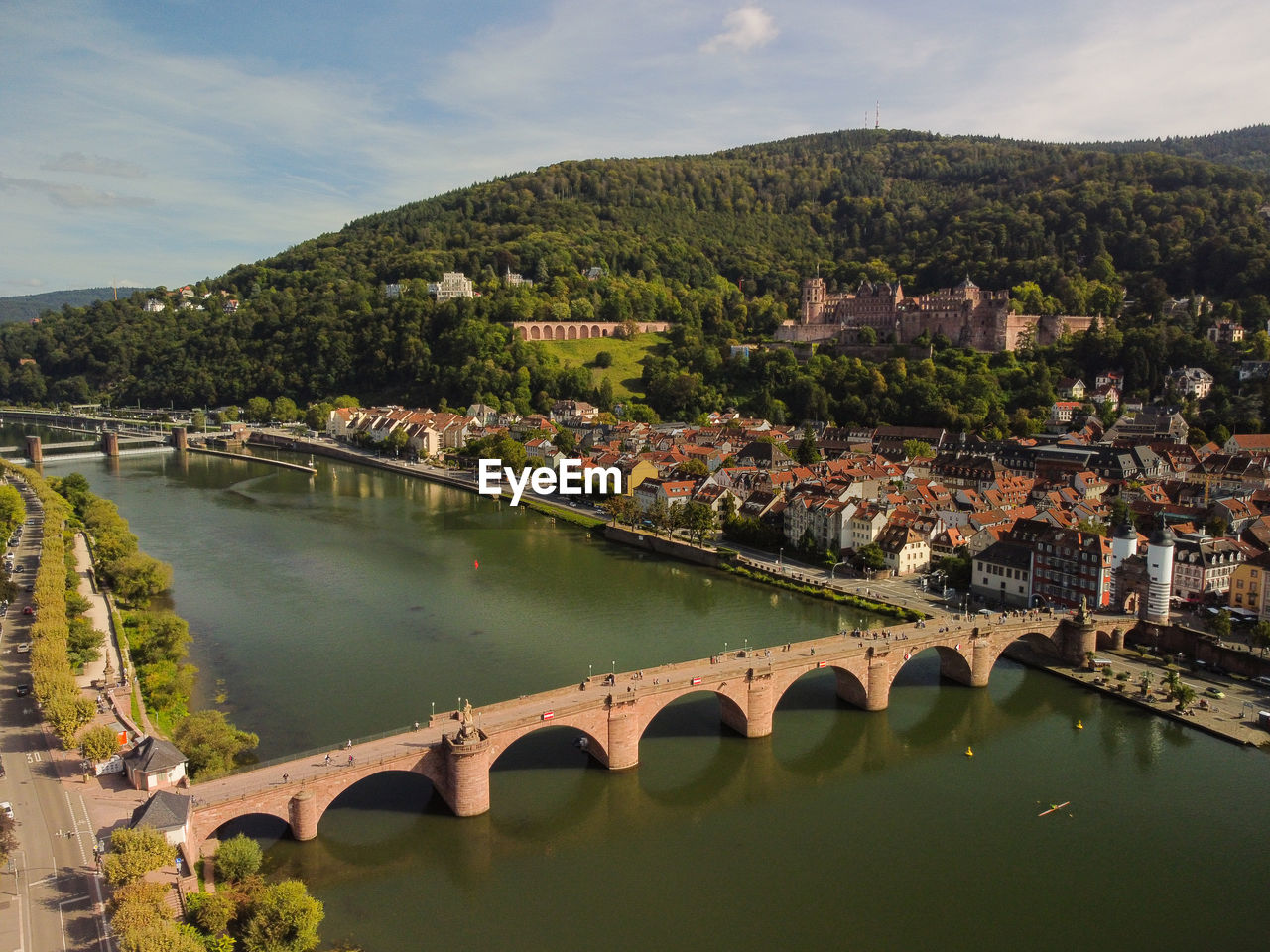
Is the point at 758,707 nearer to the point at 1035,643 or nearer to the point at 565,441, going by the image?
the point at 1035,643

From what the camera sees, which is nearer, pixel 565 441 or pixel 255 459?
pixel 565 441

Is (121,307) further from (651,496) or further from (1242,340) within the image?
(1242,340)

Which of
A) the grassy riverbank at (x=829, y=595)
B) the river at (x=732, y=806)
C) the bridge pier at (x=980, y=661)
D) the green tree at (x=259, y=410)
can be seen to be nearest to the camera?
the river at (x=732, y=806)

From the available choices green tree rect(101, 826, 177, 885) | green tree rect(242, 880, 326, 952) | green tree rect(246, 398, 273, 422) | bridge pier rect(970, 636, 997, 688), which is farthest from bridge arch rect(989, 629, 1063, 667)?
green tree rect(246, 398, 273, 422)

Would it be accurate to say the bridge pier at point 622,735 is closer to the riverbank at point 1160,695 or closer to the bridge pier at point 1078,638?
the riverbank at point 1160,695

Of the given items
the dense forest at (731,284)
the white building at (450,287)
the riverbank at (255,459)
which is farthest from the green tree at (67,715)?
the white building at (450,287)

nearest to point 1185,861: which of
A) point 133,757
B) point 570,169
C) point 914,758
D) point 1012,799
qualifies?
point 1012,799

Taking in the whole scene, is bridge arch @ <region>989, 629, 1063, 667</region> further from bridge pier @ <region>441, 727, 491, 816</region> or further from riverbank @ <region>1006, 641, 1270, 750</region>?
bridge pier @ <region>441, 727, 491, 816</region>

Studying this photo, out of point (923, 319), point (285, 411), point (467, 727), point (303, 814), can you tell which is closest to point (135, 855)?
point (303, 814)
